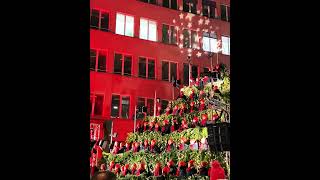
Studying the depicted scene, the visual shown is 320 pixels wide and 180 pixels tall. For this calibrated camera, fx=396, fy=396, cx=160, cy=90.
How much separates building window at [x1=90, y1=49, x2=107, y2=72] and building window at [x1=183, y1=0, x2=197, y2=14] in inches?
146

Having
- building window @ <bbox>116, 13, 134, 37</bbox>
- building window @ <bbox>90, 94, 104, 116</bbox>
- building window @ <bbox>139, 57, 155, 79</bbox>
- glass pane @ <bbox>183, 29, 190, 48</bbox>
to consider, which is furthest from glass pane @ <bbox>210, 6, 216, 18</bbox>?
building window @ <bbox>90, 94, 104, 116</bbox>

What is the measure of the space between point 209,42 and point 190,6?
Result: 1.60 m

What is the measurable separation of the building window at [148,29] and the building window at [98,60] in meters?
1.55

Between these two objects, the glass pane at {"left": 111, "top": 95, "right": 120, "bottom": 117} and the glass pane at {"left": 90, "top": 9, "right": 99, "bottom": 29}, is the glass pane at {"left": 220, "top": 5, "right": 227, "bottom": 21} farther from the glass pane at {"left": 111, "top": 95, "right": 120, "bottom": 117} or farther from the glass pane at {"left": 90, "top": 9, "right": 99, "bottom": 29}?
the glass pane at {"left": 111, "top": 95, "right": 120, "bottom": 117}

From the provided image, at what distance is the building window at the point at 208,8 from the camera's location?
49.9 ft

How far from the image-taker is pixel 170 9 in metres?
14.8

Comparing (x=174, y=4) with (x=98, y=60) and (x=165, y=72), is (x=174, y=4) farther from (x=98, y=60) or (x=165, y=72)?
(x=98, y=60)

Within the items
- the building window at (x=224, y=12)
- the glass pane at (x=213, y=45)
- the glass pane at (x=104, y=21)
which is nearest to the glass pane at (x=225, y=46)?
the glass pane at (x=213, y=45)

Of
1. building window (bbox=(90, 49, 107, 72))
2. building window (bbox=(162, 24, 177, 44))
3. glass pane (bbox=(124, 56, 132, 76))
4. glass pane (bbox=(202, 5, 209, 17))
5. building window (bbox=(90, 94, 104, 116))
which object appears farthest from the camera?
glass pane (bbox=(202, 5, 209, 17))

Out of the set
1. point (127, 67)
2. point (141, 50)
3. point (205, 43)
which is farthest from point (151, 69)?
point (205, 43)

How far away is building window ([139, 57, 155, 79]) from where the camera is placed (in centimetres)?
1393
